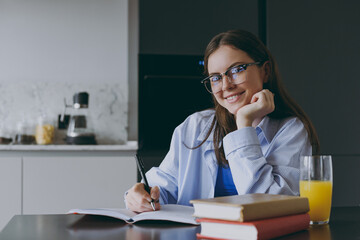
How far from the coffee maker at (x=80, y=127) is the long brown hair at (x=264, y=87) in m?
1.43

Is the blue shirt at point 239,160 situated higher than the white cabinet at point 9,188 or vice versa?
the blue shirt at point 239,160

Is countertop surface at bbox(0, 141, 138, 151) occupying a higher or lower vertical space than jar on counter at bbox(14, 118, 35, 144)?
lower

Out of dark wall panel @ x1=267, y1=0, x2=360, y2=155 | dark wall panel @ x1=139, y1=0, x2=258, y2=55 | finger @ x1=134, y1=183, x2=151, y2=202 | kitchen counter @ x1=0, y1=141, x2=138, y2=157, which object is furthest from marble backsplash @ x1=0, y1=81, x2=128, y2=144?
finger @ x1=134, y1=183, x2=151, y2=202

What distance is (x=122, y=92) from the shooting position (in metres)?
3.25

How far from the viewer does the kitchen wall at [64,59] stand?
10.4ft

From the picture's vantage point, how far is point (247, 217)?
0.78 metres

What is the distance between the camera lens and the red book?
2.56ft

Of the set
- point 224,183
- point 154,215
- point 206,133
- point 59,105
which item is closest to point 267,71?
point 206,133

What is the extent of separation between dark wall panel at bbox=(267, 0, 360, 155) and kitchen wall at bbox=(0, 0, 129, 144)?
1.11 meters

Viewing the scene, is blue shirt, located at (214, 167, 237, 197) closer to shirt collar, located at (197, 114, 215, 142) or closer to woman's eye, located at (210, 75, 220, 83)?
shirt collar, located at (197, 114, 215, 142)

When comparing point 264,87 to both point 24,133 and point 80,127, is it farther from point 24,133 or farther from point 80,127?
point 24,133

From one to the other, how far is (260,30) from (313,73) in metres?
0.43

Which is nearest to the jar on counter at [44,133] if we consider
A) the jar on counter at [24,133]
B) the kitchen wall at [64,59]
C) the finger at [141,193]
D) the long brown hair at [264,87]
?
the jar on counter at [24,133]

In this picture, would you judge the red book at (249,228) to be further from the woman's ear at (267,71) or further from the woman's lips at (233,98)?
the woman's ear at (267,71)
